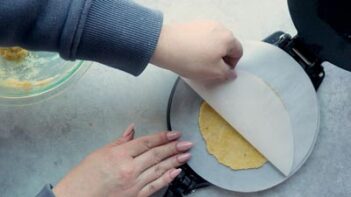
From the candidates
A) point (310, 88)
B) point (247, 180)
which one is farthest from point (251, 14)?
point (247, 180)

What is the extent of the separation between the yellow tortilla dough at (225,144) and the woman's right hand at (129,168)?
0.04m

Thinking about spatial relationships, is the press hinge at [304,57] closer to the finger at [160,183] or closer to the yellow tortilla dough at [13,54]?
the finger at [160,183]

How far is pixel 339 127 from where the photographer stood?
2.31 feet

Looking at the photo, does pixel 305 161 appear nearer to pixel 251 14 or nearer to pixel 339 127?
pixel 339 127

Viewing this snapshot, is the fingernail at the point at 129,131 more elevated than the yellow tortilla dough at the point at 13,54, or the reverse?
the yellow tortilla dough at the point at 13,54

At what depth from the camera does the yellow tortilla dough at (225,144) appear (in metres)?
0.69

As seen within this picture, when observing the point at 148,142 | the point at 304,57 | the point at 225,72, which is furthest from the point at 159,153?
the point at 304,57

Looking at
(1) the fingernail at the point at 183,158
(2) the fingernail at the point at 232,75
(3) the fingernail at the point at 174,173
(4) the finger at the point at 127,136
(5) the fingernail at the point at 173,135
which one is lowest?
(3) the fingernail at the point at 174,173

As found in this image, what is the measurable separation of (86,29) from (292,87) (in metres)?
0.30

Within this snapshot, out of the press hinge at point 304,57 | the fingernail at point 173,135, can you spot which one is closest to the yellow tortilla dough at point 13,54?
the fingernail at point 173,135

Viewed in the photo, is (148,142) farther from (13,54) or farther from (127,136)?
(13,54)

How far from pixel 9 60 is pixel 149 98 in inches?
9.3

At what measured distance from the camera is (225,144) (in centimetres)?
70

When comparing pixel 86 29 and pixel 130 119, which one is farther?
pixel 130 119
